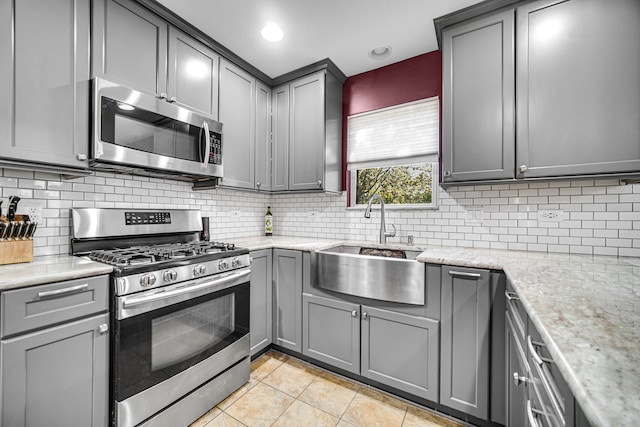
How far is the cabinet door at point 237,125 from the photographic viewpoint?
2416mm

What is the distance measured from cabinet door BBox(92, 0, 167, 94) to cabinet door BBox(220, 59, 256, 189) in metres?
0.54

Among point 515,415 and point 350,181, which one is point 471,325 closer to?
point 515,415

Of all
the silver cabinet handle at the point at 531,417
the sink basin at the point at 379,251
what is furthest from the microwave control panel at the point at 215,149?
the silver cabinet handle at the point at 531,417

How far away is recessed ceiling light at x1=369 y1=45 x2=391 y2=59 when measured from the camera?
239 cm

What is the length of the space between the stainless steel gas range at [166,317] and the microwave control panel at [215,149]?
22.1 inches

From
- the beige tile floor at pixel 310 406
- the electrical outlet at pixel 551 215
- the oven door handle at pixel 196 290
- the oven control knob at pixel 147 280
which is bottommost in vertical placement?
the beige tile floor at pixel 310 406

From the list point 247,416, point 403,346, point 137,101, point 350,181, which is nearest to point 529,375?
point 403,346

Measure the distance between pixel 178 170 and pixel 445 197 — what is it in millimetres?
2101

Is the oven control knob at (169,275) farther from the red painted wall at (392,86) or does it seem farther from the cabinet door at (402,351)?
the red painted wall at (392,86)

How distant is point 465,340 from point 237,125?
239cm

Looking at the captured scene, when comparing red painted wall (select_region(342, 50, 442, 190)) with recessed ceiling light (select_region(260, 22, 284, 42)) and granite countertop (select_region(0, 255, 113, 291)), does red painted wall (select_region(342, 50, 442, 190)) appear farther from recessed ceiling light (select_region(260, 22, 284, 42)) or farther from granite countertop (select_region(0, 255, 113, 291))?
granite countertop (select_region(0, 255, 113, 291))

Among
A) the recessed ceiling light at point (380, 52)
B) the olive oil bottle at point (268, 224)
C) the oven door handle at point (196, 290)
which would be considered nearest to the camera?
the oven door handle at point (196, 290)

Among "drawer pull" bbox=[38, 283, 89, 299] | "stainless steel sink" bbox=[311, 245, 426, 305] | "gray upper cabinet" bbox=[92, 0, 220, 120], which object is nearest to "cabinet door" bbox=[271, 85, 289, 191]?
"gray upper cabinet" bbox=[92, 0, 220, 120]

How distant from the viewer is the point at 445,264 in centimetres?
168
